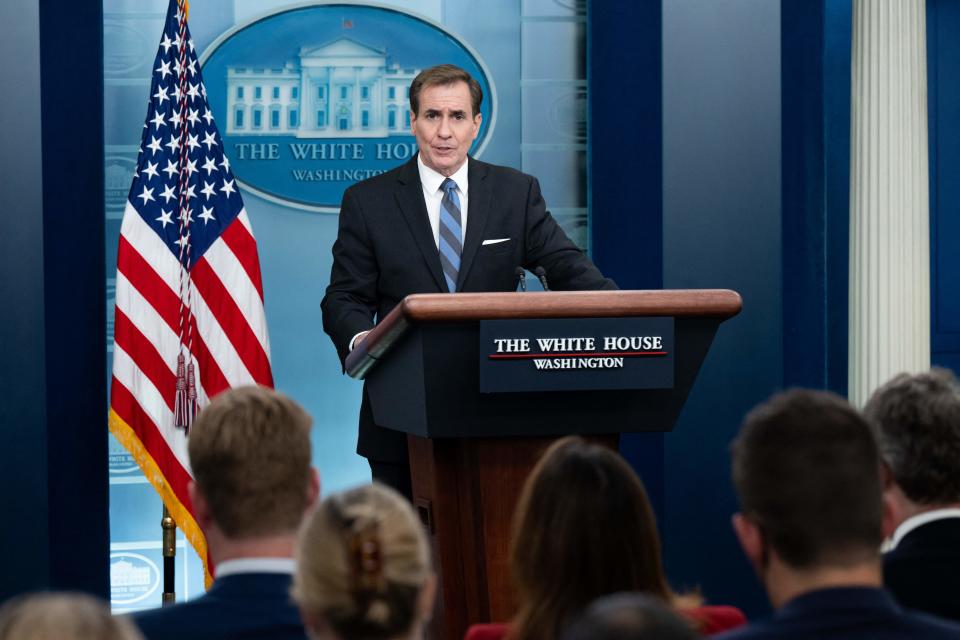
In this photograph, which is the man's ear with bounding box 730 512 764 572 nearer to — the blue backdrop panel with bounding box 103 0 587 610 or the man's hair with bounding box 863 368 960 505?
the man's hair with bounding box 863 368 960 505

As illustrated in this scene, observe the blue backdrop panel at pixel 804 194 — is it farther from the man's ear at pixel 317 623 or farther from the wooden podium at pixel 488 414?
the man's ear at pixel 317 623

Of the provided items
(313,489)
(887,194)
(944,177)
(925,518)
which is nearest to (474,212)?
(313,489)

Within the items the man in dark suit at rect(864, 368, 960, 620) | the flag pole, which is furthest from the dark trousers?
the man in dark suit at rect(864, 368, 960, 620)

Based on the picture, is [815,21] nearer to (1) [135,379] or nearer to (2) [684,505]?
(2) [684,505]

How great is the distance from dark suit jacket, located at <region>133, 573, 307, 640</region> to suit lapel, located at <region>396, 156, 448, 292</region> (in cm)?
178

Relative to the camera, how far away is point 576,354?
2.76 meters

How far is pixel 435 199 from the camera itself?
3.72 metres

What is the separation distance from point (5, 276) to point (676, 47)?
2691 millimetres

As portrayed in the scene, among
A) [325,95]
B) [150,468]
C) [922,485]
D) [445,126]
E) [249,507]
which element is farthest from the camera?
[325,95]

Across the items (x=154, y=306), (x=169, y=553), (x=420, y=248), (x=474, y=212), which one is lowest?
(x=169, y=553)

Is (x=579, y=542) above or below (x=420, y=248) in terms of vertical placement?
below

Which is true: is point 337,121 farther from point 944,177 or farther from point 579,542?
point 579,542

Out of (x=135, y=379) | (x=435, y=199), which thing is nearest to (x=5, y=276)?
(x=135, y=379)

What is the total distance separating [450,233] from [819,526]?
7.15 feet
